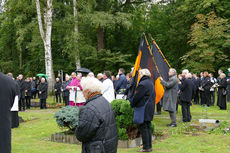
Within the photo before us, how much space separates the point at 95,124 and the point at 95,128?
0.05m

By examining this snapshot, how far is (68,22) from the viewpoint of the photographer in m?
28.9

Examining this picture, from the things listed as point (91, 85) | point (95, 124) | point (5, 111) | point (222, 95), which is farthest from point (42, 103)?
point (95, 124)

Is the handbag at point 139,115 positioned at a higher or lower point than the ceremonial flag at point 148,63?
lower

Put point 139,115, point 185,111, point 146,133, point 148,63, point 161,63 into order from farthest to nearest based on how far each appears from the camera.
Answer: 1. point 185,111
2. point 161,63
3. point 148,63
4. point 146,133
5. point 139,115

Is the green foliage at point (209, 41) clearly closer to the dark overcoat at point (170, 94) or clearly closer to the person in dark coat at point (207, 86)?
the person in dark coat at point (207, 86)

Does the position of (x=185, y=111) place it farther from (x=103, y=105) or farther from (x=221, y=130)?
(x=103, y=105)

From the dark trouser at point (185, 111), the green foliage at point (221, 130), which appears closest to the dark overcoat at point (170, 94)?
the dark trouser at point (185, 111)

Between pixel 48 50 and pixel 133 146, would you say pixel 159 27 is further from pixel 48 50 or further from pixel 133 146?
pixel 133 146

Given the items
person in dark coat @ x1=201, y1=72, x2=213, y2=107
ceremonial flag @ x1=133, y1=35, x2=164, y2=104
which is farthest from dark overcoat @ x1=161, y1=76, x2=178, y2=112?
person in dark coat @ x1=201, y1=72, x2=213, y2=107

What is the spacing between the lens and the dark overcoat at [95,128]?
386cm

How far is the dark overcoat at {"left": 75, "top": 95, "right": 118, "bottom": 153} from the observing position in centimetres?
386

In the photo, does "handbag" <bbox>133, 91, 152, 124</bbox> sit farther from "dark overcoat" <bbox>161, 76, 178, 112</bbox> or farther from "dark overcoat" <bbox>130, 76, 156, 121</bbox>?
"dark overcoat" <bbox>161, 76, 178, 112</bbox>

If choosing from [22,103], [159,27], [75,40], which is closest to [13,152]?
[22,103]

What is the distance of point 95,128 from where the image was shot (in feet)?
12.6
